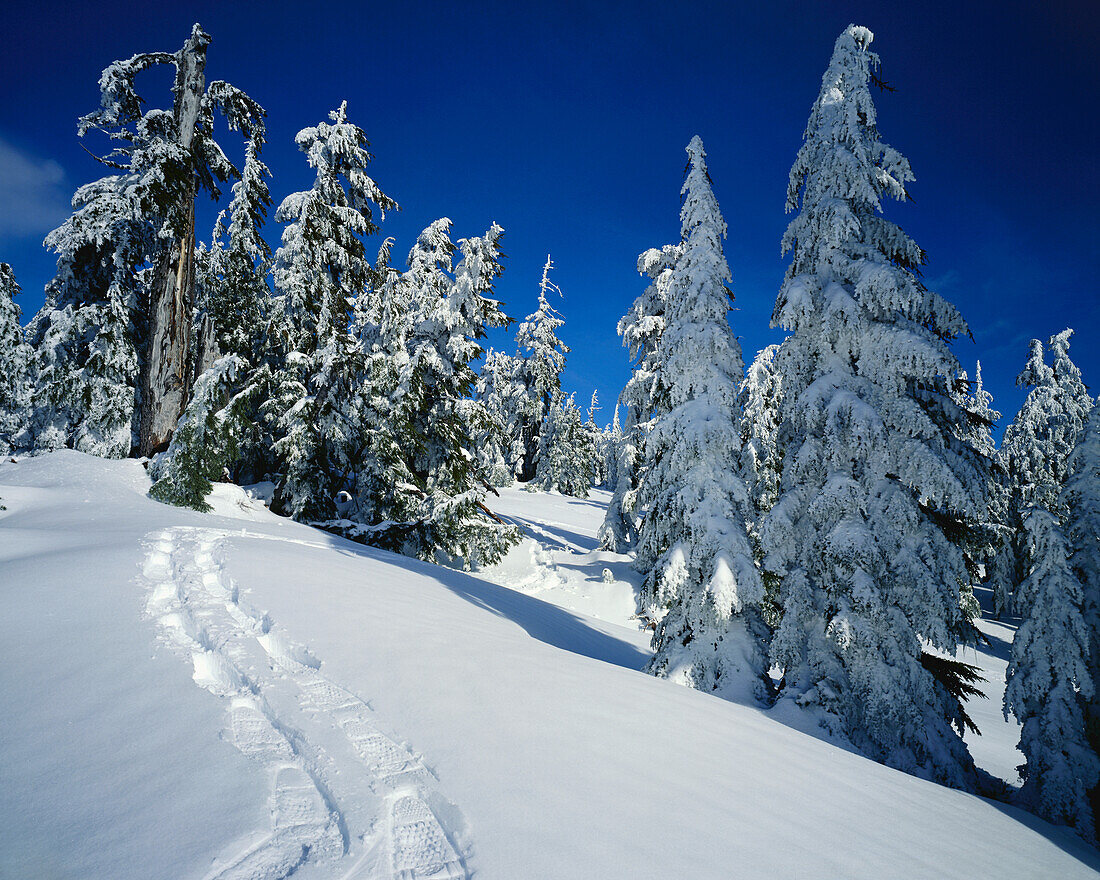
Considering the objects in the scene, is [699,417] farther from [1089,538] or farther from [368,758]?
[368,758]

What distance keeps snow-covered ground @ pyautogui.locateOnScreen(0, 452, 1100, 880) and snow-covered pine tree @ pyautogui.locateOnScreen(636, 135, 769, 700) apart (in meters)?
2.45

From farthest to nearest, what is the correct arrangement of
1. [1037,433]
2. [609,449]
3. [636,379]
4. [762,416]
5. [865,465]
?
[609,449] → [1037,433] → [762,416] → [636,379] → [865,465]

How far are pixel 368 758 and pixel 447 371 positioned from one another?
13.1m

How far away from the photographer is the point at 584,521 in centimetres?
2948

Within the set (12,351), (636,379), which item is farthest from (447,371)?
(12,351)

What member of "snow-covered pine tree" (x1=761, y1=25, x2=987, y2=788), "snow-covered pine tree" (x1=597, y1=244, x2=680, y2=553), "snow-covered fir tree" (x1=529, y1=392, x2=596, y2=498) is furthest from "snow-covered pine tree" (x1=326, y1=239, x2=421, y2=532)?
"snow-covered fir tree" (x1=529, y1=392, x2=596, y2=498)

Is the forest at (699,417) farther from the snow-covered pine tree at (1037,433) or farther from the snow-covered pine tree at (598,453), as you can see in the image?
the snow-covered pine tree at (598,453)

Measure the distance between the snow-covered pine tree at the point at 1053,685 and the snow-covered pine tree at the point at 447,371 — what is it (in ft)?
36.5

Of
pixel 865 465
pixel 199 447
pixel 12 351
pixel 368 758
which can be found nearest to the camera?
pixel 368 758

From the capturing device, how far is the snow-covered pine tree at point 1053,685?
668cm

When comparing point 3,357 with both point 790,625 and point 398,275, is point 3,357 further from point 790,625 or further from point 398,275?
point 790,625

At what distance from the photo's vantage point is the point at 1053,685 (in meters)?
7.09

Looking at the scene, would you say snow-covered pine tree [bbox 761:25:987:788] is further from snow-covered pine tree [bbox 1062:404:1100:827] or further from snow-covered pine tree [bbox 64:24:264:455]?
snow-covered pine tree [bbox 64:24:264:455]

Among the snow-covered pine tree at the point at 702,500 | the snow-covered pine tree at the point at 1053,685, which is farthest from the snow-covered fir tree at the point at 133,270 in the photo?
the snow-covered pine tree at the point at 1053,685
